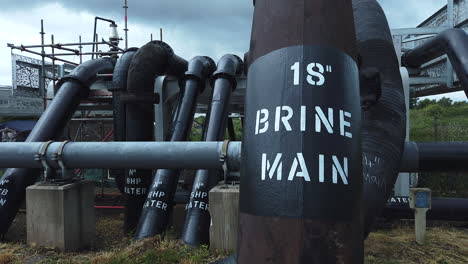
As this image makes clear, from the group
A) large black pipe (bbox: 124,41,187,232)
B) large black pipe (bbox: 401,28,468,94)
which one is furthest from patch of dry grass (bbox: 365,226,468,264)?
large black pipe (bbox: 124,41,187,232)

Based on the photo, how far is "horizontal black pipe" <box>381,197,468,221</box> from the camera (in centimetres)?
638

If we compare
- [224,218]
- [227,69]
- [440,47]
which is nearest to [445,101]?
[440,47]

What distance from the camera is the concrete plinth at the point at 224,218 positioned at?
5.02m

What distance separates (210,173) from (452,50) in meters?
5.37

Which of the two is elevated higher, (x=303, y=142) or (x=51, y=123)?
(x=51, y=123)

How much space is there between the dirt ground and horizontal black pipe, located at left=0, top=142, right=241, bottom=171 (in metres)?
1.24

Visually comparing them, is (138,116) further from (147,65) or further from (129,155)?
(129,155)

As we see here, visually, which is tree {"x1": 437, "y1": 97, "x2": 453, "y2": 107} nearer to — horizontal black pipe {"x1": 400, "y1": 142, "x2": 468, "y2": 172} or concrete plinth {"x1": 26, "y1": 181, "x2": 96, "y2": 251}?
horizontal black pipe {"x1": 400, "y1": 142, "x2": 468, "y2": 172}

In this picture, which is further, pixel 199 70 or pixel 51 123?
pixel 199 70

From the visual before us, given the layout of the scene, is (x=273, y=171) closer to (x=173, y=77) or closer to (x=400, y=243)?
(x=400, y=243)

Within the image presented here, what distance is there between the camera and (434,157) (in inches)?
192

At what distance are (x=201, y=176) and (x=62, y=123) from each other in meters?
3.25

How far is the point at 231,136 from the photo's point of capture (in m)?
13.8

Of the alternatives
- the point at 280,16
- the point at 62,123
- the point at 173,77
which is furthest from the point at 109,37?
the point at 280,16
